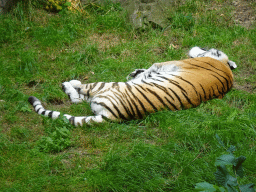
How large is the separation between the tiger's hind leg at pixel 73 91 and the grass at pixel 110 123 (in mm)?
105

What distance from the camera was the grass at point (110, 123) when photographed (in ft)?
10.3

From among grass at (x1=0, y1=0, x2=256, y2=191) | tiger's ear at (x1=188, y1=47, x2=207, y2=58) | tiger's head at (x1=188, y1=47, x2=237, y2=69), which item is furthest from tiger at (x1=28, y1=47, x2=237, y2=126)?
tiger's ear at (x1=188, y1=47, x2=207, y2=58)

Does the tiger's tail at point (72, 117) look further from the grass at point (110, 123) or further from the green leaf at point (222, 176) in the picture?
the green leaf at point (222, 176)

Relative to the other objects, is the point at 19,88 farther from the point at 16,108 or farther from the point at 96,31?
the point at 96,31

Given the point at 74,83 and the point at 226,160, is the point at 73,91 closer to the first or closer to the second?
the point at 74,83

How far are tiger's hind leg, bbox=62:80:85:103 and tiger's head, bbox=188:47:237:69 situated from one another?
2.26 m

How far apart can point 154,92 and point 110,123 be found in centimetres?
75

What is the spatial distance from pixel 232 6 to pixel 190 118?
4.40m

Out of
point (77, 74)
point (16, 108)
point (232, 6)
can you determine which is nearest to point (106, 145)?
point (16, 108)

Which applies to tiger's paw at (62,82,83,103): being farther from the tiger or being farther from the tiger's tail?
the tiger's tail

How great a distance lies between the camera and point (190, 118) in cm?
420

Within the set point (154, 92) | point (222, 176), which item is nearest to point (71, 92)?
point (154, 92)

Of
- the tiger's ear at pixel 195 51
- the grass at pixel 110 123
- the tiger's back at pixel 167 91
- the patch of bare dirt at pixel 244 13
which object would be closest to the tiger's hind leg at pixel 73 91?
the grass at pixel 110 123

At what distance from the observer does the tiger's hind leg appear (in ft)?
15.9
